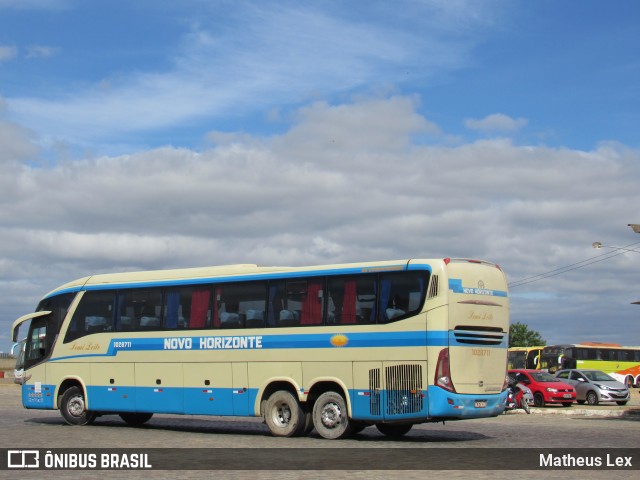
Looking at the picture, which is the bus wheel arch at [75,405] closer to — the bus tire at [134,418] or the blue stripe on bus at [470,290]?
the bus tire at [134,418]

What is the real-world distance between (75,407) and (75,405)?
0.18ft

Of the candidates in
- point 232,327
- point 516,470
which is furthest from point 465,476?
point 232,327

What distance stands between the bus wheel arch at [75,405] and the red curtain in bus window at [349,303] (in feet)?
27.4

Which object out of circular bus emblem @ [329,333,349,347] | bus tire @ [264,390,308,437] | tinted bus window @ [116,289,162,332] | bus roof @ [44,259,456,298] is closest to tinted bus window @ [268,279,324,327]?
bus roof @ [44,259,456,298]

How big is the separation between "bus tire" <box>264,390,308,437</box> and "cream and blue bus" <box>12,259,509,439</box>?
0.03 meters

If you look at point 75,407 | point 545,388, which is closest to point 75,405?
point 75,407

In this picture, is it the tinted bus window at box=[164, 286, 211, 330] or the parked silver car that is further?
the parked silver car

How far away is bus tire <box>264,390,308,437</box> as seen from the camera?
→ 71.0 ft

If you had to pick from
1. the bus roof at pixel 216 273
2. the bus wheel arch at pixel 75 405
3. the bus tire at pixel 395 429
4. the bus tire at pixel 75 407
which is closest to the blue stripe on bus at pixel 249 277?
the bus roof at pixel 216 273

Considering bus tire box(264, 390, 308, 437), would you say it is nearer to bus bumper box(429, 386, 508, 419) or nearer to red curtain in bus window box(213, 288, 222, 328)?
red curtain in bus window box(213, 288, 222, 328)

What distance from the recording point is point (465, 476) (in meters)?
14.2

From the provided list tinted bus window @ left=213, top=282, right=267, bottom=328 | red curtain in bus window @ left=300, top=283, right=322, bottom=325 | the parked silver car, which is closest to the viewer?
red curtain in bus window @ left=300, top=283, right=322, bottom=325

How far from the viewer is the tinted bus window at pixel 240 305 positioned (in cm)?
2256

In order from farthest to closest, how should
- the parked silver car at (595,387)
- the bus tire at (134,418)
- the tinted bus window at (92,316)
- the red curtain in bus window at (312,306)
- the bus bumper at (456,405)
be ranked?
1. the parked silver car at (595,387)
2. the bus tire at (134,418)
3. the tinted bus window at (92,316)
4. the red curtain in bus window at (312,306)
5. the bus bumper at (456,405)
